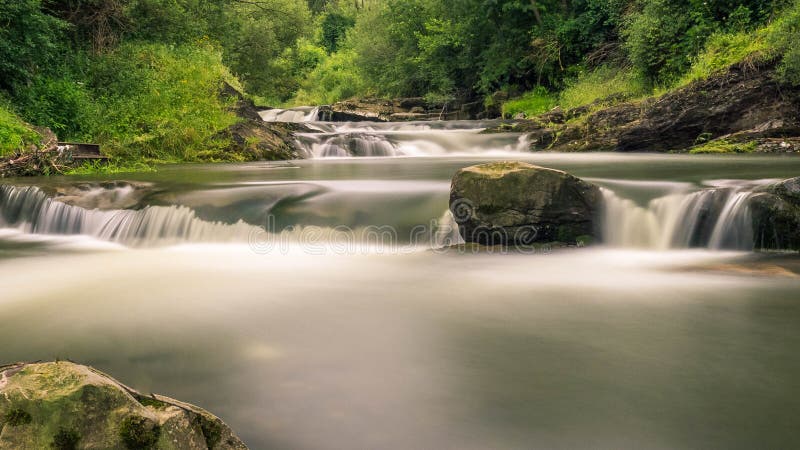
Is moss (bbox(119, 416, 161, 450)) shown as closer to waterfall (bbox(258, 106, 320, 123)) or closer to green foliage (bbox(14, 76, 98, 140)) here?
green foliage (bbox(14, 76, 98, 140))

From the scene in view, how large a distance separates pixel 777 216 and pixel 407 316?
3823 mm

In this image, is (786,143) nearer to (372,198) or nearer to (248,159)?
(372,198)

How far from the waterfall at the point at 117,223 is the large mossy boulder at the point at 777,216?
5.35 m

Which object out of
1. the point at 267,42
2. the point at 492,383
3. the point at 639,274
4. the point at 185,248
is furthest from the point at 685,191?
the point at 267,42

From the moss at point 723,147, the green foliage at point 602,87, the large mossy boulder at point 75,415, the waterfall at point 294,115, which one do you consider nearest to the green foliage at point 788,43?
the moss at point 723,147

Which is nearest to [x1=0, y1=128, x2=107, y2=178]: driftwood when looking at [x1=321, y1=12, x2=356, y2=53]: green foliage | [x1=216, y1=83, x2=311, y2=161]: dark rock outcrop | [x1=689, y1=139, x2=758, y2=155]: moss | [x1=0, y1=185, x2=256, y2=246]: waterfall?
[x1=0, y1=185, x2=256, y2=246]: waterfall

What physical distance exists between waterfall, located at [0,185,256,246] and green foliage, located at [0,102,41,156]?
283 centimetres

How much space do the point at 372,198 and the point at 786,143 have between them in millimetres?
9368

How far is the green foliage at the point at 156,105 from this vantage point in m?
13.7

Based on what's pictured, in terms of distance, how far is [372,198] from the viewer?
25.6ft

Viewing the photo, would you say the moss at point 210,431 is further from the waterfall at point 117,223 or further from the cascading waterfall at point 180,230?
the waterfall at point 117,223

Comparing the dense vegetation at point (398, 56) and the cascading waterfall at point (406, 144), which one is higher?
the dense vegetation at point (398, 56)

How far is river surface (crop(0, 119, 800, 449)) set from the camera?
2570mm

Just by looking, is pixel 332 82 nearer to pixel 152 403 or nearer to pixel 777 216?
pixel 777 216
